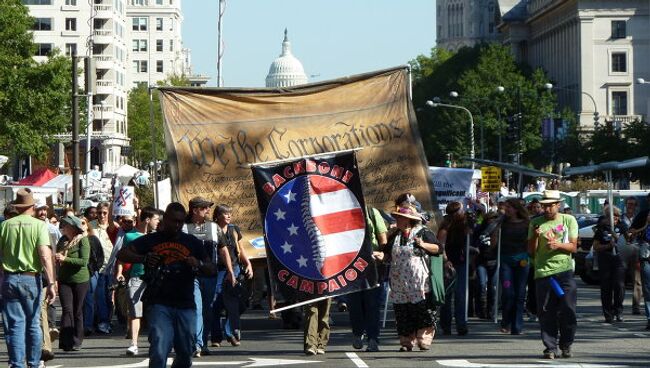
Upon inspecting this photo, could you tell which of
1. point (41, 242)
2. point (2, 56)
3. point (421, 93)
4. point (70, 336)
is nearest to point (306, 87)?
point (70, 336)

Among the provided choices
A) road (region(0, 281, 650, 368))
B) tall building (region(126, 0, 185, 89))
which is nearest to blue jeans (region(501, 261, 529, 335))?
road (region(0, 281, 650, 368))

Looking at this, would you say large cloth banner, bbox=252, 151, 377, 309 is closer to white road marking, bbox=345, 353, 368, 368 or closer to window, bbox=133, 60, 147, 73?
white road marking, bbox=345, 353, 368, 368

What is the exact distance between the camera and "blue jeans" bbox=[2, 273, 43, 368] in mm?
15062

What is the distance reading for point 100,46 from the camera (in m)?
135

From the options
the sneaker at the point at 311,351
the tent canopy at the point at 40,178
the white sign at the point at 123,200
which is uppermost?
the tent canopy at the point at 40,178

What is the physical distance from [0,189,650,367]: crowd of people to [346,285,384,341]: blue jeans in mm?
15

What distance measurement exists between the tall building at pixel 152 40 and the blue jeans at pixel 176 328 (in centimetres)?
16859

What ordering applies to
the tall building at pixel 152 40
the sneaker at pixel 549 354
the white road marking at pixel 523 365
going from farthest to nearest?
the tall building at pixel 152 40, the sneaker at pixel 549 354, the white road marking at pixel 523 365

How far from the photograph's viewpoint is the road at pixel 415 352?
16453mm

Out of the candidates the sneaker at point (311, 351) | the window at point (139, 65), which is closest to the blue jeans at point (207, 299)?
the sneaker at point (311, 351)

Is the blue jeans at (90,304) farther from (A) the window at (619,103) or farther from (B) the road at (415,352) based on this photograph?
(A) the window at (619,103)

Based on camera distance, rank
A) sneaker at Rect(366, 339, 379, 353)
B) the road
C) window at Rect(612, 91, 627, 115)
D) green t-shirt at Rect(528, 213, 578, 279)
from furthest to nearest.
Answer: window at Rect(612, 91, 627, 115)
sneaker at Rect(366, 339, 379, 353)
green t-shirt at Rect(528, 213, 578, 279)
the road

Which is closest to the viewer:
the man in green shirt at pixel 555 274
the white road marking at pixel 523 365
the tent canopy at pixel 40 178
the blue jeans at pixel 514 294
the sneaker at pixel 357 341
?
the white road marking at pixel 523 365

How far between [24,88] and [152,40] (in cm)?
12049
